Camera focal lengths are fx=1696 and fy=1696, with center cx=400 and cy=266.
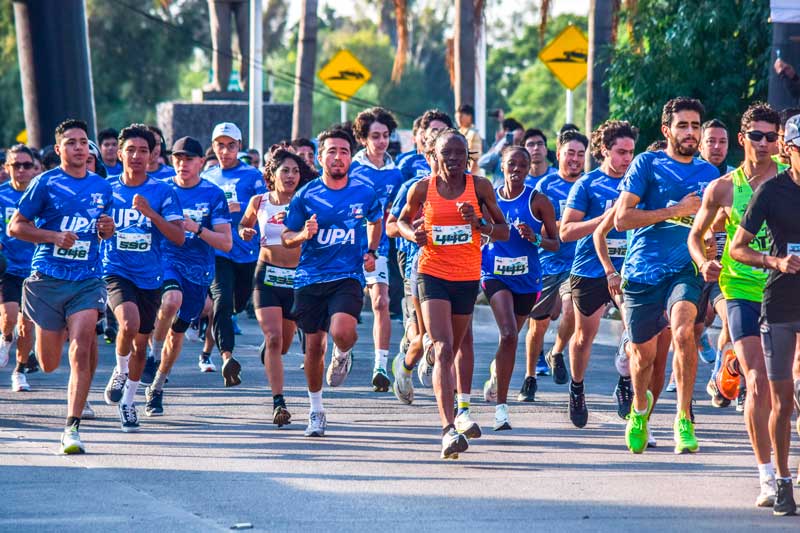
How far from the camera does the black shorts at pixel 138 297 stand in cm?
1126

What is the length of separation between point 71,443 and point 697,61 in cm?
1174

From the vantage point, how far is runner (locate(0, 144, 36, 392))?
13.6 metres

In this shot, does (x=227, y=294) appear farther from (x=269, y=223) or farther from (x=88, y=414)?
(x=88, y=414)

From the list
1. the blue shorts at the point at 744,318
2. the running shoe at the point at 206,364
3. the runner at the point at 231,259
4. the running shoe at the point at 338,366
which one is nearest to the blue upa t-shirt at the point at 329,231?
the running shoe at the point at 338,366

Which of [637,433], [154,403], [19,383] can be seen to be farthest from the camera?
[19,383]

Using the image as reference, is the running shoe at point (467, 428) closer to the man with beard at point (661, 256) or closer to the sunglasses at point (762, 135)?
the man with beard at point (661, 256)

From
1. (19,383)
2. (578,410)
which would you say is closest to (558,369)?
(578,410)

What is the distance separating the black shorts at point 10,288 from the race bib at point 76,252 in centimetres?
344

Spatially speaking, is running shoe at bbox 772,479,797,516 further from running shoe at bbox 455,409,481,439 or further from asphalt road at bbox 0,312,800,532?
running shoe at bbox 455,409,481,439

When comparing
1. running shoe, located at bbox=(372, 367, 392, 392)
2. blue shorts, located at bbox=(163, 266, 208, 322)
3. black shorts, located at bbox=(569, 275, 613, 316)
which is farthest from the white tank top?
black shorts, located at bbox=(569, 275, 613, 316)

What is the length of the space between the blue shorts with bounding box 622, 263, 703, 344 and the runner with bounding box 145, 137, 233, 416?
3211 mm

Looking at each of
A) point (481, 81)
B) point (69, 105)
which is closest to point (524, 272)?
point (69, 105)

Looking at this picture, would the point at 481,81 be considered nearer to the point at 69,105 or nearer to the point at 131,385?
the point at 69,105

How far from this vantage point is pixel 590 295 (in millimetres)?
11719
